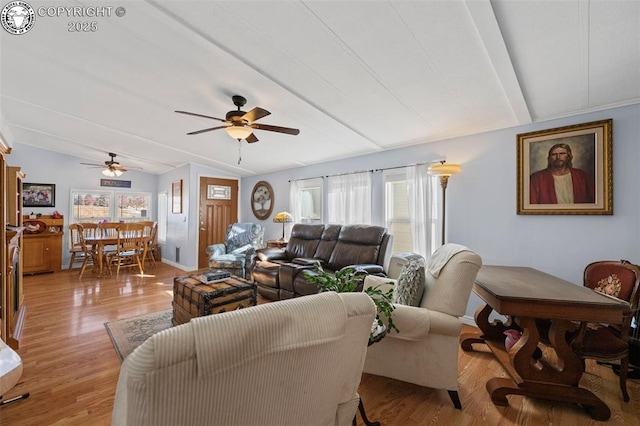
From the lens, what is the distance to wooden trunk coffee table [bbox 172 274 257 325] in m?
2.45

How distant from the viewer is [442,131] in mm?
3168

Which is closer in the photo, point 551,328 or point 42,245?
point 551,328

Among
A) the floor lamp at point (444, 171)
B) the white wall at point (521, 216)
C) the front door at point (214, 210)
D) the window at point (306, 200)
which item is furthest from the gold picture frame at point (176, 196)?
the floor lamp at point (444, 171)

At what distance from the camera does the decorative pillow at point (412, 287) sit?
1856 millimetres

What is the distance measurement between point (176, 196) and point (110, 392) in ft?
16.5

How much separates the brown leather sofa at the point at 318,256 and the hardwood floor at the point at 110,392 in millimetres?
1297

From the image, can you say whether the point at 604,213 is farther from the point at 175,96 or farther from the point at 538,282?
the point at 175,96

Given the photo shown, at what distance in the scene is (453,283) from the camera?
1744mm

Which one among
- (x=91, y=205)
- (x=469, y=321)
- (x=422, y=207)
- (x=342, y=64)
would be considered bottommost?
(x=469, y=321)

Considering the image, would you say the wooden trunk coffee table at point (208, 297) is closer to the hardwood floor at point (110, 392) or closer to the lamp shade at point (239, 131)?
the hardwood floor at point (110, 392)

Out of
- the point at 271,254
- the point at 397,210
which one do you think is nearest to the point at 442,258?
the point at 397,210

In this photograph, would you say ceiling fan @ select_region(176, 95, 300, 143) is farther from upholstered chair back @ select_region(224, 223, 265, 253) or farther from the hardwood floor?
upholstered chair back @ select_region(224, 223, 265, 253)

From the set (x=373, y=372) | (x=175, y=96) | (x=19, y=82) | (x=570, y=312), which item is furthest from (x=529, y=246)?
(x=19, y=82)

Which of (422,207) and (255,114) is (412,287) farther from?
(255,114)
